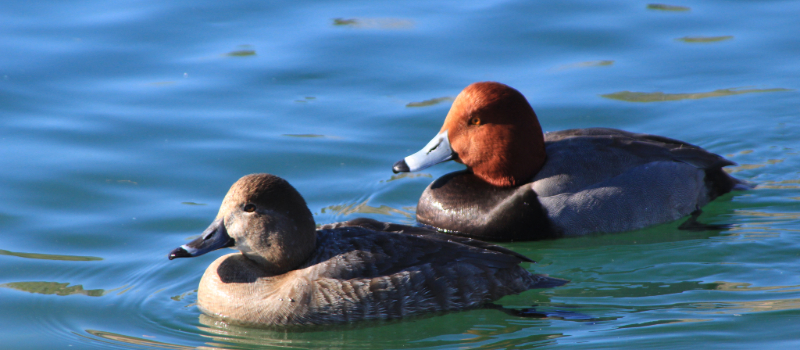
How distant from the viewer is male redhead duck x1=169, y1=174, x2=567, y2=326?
560cm

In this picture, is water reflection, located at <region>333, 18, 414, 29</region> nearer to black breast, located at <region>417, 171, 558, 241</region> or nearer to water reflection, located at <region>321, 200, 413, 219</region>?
water reflection, located at <region>321, 200, 413, 219</region>

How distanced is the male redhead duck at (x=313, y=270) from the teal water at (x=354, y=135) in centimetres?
14

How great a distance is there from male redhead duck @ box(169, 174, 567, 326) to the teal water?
0.47 ft

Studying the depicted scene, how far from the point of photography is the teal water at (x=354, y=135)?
19.1ft

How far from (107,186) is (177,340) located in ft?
9.70

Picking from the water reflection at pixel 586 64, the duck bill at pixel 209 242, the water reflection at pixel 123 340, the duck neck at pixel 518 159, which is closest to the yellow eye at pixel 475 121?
the duck neck at pixel 518 159

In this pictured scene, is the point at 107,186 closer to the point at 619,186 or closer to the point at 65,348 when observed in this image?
the point at 65,348

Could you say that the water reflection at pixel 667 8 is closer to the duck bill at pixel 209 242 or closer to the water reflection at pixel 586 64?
the water reflection at pixel 586 64

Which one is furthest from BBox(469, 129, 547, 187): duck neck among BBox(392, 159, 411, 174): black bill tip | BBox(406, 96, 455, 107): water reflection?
BBox(406, 96, 455, 107): water reflection

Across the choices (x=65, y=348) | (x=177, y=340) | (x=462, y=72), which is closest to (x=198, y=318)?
(x=177, y=340)

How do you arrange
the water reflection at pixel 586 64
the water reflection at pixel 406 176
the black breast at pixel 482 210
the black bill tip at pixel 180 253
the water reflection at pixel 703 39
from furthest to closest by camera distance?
the water reflection at pixel 703 39 < the water reflection at pixel 586 64 < the water reflection at pixel 406 176 < the black breast at pixel 482 210 < the black bill tip at pixel 180 253

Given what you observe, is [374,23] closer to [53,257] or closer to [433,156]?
[433,156]

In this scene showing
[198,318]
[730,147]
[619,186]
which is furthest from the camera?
[730,147]

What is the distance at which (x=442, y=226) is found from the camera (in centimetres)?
755
